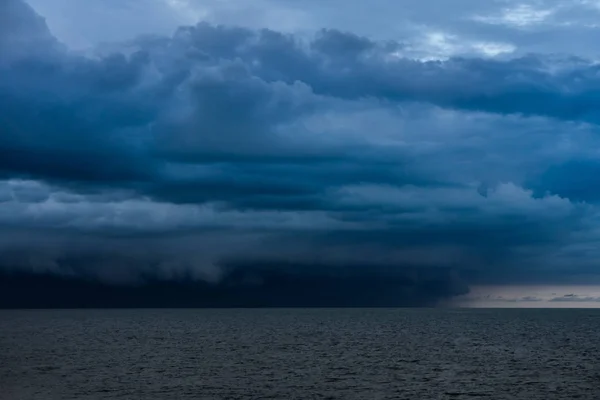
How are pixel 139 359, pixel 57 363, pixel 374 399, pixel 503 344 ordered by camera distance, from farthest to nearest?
pixel 503 344 → pixel 139 359 → pixel 57 363 → pixel 374 399

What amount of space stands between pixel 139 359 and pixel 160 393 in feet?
135

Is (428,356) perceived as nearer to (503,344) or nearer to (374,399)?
(503,344)

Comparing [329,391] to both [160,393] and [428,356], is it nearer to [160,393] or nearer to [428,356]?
[160,393]

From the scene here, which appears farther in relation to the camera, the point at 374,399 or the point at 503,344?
the point at 503,344

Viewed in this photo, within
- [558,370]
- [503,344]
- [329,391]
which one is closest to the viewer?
[329,391]

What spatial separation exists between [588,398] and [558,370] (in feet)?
87.4

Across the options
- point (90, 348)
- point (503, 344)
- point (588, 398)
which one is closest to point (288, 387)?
point (588, 398)

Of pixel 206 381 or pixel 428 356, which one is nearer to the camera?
pixel 206 381

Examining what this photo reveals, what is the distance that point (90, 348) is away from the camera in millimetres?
143125

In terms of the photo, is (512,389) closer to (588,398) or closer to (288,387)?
(588,398)

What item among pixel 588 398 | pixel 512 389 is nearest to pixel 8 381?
pixel 512 389

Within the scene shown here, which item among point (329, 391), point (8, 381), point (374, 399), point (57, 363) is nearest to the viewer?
point (374, 399)

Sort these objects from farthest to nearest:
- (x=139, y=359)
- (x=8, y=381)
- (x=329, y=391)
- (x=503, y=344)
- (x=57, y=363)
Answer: (x=503, y=344)
(x=139, y=359)
(x=57, y=363)
(x=8, y=381)
(x=329, y=391)

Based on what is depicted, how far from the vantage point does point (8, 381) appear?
85.1 metres
